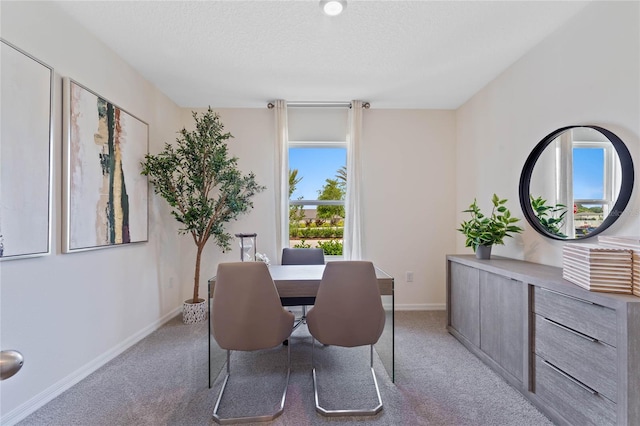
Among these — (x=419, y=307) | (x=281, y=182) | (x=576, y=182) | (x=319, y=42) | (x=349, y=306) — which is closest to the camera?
(x=349, y=306)

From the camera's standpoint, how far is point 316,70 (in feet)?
9.43

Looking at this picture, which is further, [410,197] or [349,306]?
[410,197]

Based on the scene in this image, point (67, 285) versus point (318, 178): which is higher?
point (318, 178)

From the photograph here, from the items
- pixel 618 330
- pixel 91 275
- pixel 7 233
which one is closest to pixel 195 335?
pixel 91 275

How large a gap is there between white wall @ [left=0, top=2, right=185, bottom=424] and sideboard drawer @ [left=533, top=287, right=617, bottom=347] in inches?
124

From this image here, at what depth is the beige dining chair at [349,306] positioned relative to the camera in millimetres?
1805

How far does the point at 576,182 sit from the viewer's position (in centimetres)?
208

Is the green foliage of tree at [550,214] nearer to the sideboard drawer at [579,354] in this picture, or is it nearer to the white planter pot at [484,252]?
the white planter pot at [484,252]

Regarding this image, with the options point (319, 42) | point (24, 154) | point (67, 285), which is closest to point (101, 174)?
point (24, 154)

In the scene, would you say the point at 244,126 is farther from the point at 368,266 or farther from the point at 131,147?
the point at 368,266

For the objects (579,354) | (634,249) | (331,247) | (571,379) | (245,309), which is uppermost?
(634,249)

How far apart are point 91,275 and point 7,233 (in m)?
0.73

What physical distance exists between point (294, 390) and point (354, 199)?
7.51 ft

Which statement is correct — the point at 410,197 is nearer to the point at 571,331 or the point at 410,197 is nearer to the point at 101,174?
the point at 571,331
